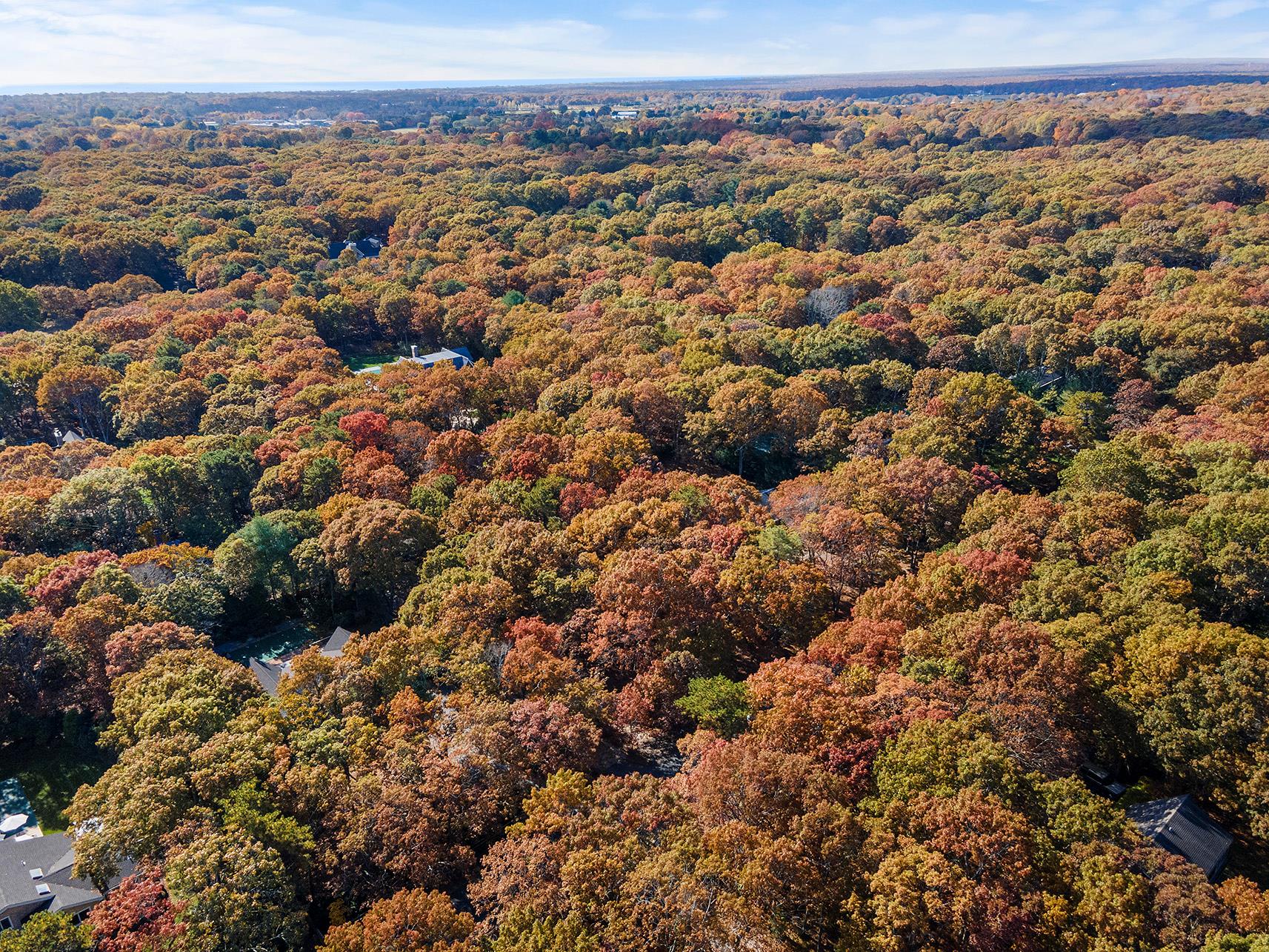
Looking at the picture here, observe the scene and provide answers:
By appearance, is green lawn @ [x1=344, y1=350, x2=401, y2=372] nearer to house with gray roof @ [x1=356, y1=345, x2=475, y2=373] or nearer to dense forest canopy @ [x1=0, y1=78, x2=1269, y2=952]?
house with gray roof @ [x1=356, y1=345, x2=475, y2=373]

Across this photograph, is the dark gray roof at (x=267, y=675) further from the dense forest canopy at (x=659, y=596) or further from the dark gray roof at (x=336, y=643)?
the dark gray roof at (x=336, y=643)

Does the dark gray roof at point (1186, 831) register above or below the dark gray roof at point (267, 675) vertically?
above

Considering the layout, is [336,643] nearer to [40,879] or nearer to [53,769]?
[53,769]

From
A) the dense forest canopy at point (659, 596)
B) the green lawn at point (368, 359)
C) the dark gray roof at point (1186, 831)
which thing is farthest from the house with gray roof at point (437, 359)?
the dark gray roof at point (1186, 831)

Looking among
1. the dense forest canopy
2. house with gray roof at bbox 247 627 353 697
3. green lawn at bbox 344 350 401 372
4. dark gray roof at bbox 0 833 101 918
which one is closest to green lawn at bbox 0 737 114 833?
the dense forest canopy

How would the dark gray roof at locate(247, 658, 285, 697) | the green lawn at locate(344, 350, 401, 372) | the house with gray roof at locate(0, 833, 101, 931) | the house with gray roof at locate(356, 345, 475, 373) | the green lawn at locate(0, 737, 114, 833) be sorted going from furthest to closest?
1. the green lawn at locate(344, 350, 401, 372)
2. the house with gray roof at locate(356, 345, 475, 373)
3. the dark gray roof at locate(247, 658, 285, 697)
4. the green lawn at locate(0, 737, 114, 833)
5. the house with gray roof at locate(0, 833, 101, 931)

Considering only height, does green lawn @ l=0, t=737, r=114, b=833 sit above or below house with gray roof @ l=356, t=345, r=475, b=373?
below

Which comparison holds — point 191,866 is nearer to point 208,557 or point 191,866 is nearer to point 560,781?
point 560,781
